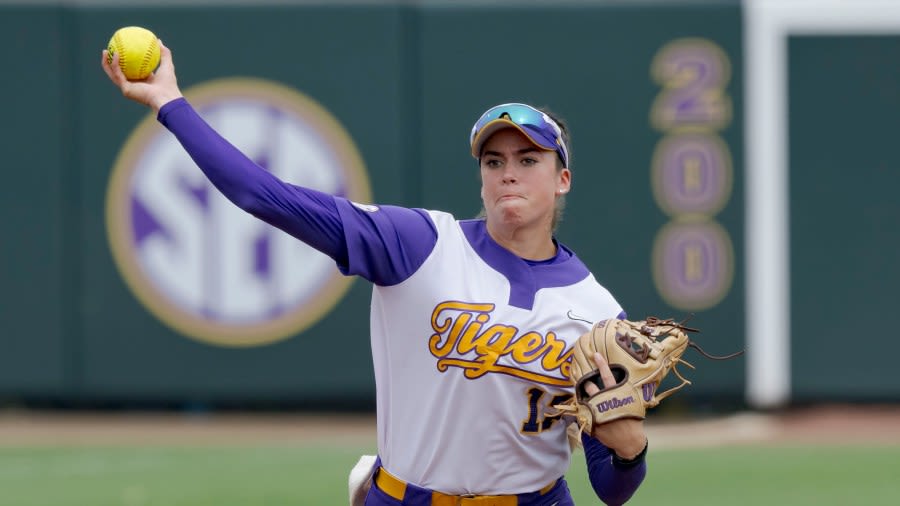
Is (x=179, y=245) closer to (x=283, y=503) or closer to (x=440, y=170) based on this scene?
(x=440, y=170)

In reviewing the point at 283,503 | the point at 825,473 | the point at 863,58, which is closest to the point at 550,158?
the point at 283,503

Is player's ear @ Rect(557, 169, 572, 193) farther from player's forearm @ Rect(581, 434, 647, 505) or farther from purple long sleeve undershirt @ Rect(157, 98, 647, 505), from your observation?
player's forearm @ Rect(581, 434, 647, 505)

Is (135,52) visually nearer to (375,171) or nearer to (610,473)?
(610,473)

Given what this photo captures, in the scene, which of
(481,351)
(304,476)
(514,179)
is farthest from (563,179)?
(304,476)

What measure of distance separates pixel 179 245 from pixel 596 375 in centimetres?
852

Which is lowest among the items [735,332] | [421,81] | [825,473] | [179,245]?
[825,473]

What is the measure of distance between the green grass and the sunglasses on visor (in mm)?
4297

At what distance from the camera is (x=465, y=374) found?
364 centimetres

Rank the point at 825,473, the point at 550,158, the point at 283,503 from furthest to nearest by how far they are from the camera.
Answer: the point at 825,473
the point at 283,503
the point at 550,158

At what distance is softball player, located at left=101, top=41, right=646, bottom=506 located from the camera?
3641 millimetres

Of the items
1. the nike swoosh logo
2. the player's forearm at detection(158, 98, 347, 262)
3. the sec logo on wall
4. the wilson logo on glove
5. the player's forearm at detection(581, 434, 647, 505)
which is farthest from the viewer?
the sec logo on wall

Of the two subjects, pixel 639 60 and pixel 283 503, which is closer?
pixel 283 503

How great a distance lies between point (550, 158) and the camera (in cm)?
381

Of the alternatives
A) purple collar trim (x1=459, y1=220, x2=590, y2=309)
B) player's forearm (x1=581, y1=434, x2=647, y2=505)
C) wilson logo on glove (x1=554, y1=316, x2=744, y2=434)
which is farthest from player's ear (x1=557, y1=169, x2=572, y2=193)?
player's forearm (x1=581, y1=434, x2=647, y2=505)
